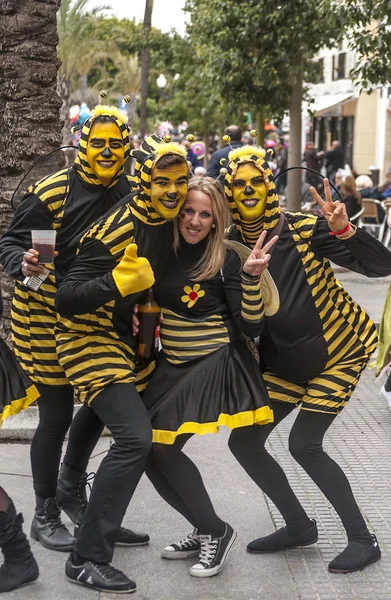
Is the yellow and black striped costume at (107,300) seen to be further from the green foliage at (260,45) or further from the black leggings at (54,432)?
the green foliage at (260,45)

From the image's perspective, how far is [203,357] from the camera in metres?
4.02

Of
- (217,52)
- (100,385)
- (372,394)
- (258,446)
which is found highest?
(217,52)

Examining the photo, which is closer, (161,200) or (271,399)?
(161,200)

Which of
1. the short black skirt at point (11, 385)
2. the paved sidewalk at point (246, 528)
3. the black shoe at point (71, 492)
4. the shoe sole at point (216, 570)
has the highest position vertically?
the short black skirt at point (11, 385)

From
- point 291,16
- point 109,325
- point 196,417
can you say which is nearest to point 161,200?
point 109,325

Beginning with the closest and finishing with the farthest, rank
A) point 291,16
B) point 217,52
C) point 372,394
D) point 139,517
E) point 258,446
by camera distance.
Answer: point 258,446
point 139,517
point 372,394
point 291,16
point 217,52

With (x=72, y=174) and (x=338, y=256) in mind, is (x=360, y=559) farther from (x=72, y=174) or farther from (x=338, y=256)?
(x=72, y=174)

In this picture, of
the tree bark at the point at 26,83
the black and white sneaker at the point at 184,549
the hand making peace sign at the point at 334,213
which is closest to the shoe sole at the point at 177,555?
the black and white sneaker at the point at 184,549

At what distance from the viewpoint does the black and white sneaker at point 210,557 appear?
13.4ft

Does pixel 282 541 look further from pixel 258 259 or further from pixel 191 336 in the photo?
pixel 258 259

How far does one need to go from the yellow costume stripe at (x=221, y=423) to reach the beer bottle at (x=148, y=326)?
354 mm

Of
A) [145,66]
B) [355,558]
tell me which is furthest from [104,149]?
[145,66]

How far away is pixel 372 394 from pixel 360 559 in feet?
11.2

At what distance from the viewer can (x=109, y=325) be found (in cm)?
397
